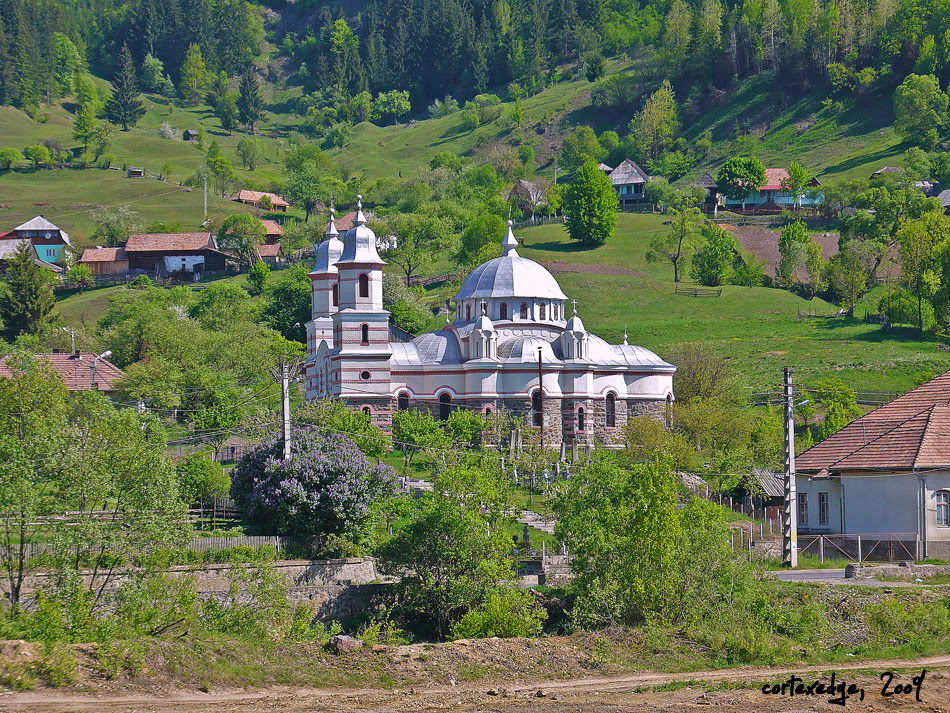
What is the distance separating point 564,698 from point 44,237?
116401mm

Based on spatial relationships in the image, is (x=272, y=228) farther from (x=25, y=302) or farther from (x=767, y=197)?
(x=767, y=197)

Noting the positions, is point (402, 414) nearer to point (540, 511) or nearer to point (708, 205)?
point (540, 511)

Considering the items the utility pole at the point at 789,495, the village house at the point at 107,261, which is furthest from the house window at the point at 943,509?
the village house at the point at 107,261

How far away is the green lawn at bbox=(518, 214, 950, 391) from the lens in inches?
3278

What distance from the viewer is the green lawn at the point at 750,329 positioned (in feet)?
273

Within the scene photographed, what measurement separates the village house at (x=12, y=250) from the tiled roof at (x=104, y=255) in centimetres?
268

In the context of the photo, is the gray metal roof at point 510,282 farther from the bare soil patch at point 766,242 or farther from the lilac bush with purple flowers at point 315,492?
the bare soil patch at point 766,242

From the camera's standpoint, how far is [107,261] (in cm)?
12631

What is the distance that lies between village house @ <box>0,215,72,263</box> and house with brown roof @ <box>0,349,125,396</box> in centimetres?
5752

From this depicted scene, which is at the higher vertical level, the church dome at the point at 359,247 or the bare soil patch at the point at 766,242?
the bare soil patch at the point at 766,242

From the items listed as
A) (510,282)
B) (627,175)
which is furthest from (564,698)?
(627,175)

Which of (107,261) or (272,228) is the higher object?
(272,228)

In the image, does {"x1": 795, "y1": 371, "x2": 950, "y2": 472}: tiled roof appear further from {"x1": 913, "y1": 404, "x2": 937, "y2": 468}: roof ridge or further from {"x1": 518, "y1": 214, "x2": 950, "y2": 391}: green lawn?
{"x1": 518, "y1": 214, "x2": 950, "y2": 391}: green lawn

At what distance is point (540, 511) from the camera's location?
52.5 m
